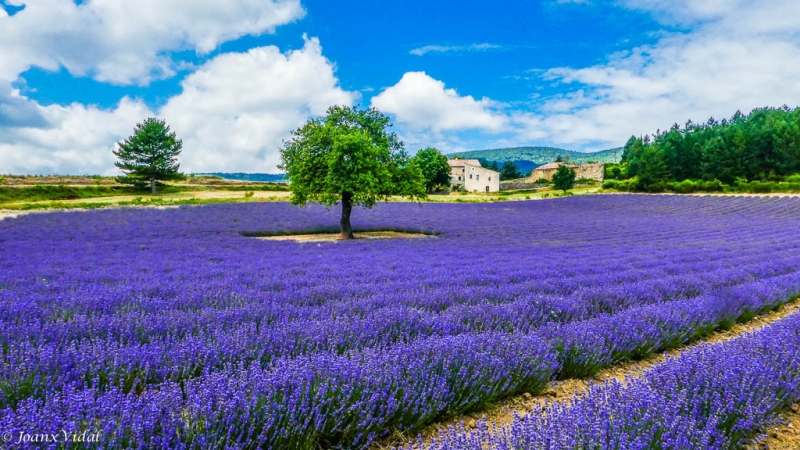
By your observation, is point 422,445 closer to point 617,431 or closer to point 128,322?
point 617,431

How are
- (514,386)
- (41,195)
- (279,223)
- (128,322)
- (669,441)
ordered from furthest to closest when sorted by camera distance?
(41,195), (279,223), (128,322), (514,386), (669,441)

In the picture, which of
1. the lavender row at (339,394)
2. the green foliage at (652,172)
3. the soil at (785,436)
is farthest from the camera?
the green foliage at (652,172)

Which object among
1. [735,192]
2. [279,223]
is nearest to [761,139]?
[735,192]

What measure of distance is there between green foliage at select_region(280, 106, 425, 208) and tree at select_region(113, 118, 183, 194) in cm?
3128

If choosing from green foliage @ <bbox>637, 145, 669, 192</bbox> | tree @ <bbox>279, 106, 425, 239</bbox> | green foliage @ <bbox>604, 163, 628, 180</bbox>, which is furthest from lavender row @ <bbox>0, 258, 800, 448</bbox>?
green foliage @ <bbox>604, 163, 628, 180</bbox>

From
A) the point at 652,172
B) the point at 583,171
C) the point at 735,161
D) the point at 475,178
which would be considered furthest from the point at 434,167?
the point at 583,171

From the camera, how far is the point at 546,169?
274ft

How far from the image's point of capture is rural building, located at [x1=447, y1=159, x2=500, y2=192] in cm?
6761

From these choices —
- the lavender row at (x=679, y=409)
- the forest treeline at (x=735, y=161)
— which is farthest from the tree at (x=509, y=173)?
the lavender row at (x=679, y=409)

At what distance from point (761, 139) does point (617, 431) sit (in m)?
60.2

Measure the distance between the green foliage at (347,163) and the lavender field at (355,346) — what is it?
5759 mm

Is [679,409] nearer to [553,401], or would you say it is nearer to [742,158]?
[553,401]

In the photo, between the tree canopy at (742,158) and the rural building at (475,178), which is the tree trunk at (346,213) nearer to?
the tree canopy at (742,158)

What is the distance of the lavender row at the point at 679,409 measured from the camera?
1803 mm
